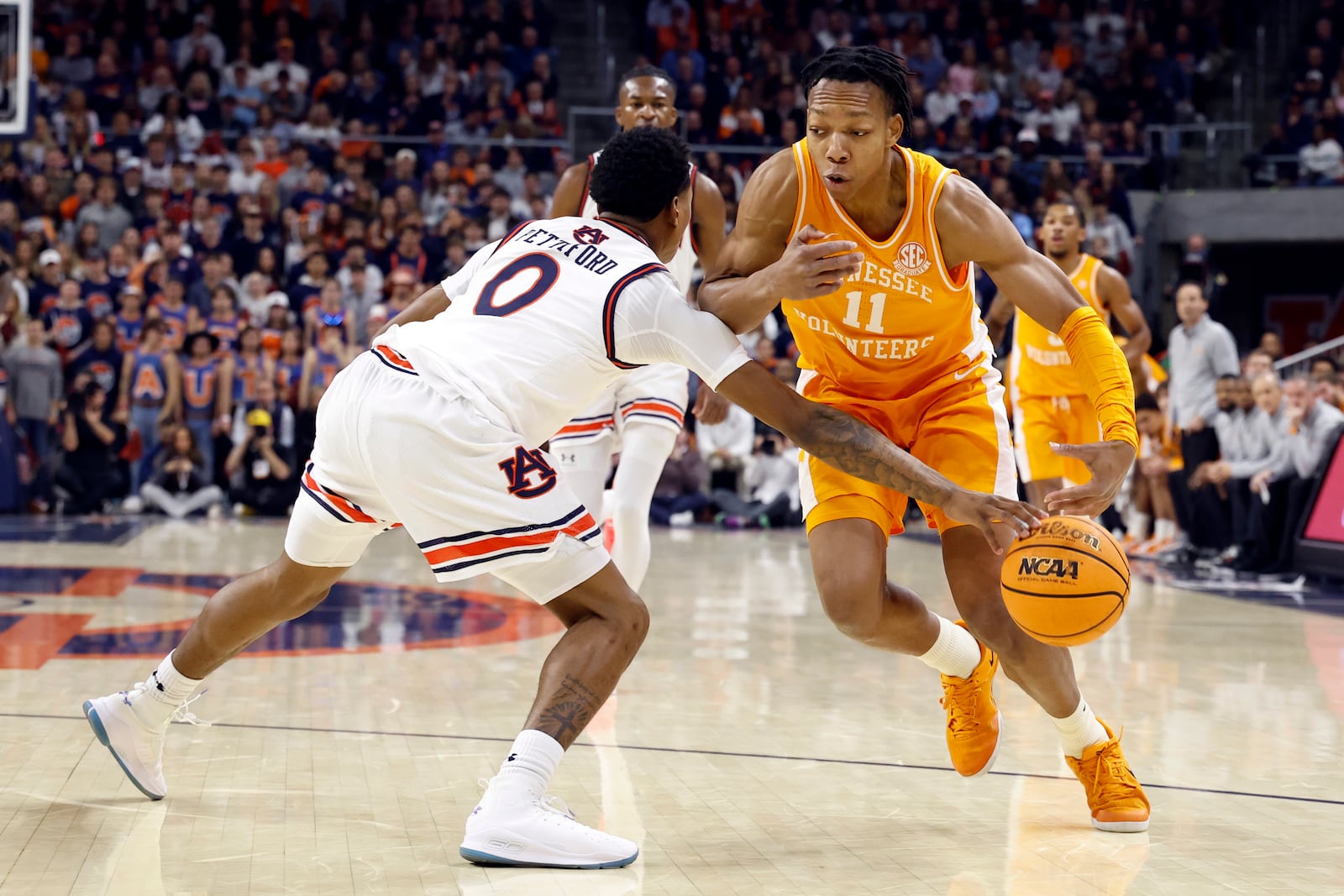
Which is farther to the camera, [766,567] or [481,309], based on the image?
[766,567]

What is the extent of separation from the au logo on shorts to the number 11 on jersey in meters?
0.09

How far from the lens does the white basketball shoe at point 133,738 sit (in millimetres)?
3775

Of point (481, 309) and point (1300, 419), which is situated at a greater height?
point (481, 309)

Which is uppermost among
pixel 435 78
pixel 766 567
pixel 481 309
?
pixel 435 78

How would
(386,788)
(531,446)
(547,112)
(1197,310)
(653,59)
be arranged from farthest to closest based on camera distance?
1. (653,59)
2. (547,112)
3. (1197,310)
4. (386,788)
5. (531,446)

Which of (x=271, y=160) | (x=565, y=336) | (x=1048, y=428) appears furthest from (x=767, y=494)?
(x=565, y=336)

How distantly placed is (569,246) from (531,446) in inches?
19.3

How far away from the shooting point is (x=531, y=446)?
348 centimetres

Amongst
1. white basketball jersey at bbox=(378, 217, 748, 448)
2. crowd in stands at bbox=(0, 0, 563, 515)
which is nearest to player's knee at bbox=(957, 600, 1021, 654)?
white basketball jersey at bbox=(378, 217, 748, 448)

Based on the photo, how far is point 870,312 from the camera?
13.2ft

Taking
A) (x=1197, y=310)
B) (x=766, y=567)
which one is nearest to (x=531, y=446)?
(x=766, y=567)

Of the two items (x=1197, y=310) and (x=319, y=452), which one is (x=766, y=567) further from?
(x=319, y=452)

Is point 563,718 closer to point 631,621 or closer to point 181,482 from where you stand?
point 631,621

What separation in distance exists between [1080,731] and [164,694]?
2394 mm
